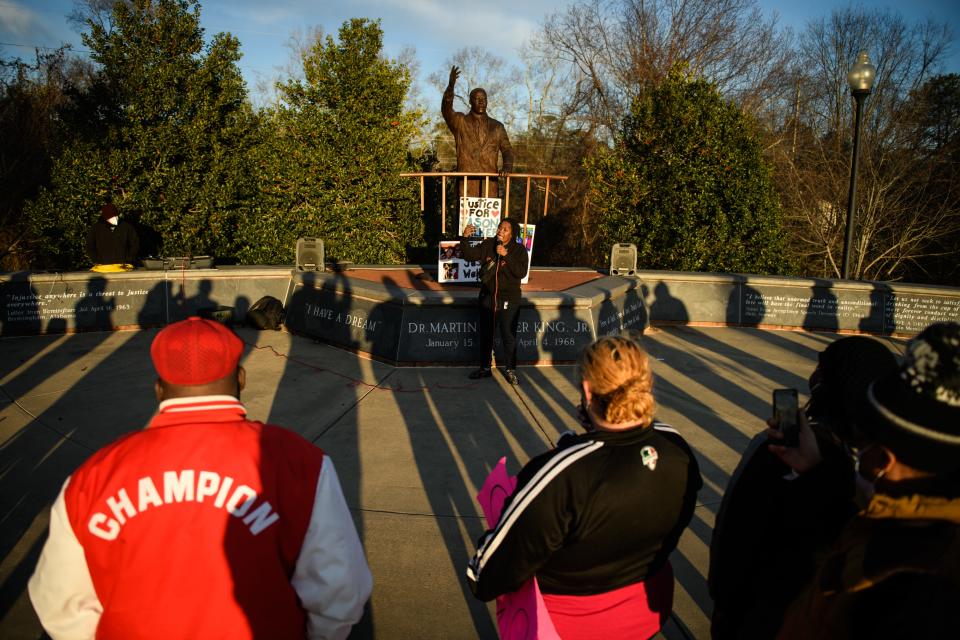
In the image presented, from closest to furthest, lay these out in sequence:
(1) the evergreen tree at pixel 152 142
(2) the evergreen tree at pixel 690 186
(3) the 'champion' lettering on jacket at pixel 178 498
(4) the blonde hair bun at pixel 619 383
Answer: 1. (3) the 'champion' lettering on jacket at pixel 178 498
2. (4) the blonde hair bun at pixel 619 383
3. (1) the evergreen tree at pixel 152 142
4. (2) the evergreen tree at pixel 690 186

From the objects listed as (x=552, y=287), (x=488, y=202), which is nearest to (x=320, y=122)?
(x=488, y=202)

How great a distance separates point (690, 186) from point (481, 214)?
4.87 meters

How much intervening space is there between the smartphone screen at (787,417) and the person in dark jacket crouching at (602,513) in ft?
1.17

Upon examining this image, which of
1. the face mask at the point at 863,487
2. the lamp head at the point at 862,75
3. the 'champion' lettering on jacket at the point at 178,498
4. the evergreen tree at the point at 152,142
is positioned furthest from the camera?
the evergreen tree at the point at 152,142

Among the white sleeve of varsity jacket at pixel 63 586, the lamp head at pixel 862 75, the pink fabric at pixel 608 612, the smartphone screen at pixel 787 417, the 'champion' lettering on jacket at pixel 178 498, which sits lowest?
the pink fabric at pixel 608 612

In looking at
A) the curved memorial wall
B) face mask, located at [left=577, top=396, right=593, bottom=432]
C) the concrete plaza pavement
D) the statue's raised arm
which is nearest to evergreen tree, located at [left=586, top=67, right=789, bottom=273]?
the curved memorial wall

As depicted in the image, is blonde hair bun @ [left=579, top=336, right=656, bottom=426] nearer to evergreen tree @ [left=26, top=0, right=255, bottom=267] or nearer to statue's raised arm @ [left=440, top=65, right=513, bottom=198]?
statue's raised arm @ [left=440, top=65, right=513, bottom=198]

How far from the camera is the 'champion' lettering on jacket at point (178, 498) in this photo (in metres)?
1.67

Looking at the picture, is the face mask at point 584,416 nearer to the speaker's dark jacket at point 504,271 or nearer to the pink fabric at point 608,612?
the pink fabric at point 608,612

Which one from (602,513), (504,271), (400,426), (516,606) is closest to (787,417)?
(602,513)

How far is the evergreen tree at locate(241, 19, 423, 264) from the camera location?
14195 mm

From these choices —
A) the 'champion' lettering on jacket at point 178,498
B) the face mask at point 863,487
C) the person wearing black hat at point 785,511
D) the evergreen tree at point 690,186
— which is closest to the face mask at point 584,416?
the person wearing black hat at point 785,511

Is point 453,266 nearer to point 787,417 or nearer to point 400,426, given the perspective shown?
point 400,426

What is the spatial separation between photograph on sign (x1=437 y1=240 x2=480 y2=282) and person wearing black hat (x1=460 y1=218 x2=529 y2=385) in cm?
256
